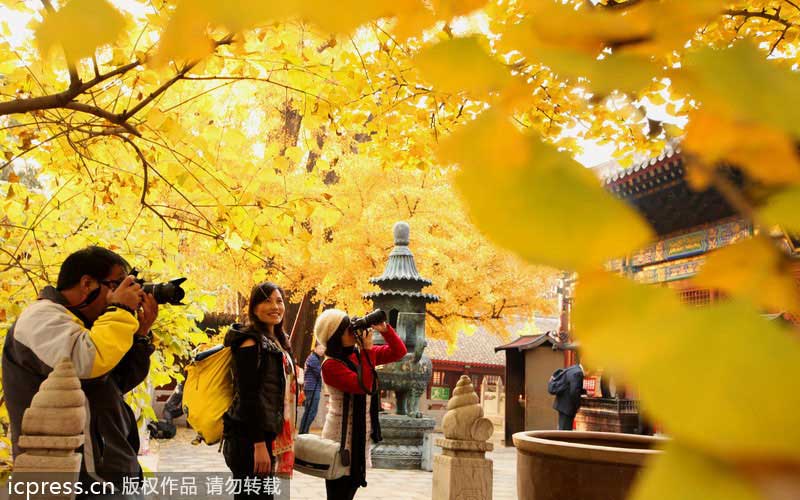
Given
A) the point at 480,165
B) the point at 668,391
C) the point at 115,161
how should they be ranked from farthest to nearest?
the point at 115,161
the point at 480,165
the point at 668,391

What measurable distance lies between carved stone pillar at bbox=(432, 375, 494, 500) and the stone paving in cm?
272

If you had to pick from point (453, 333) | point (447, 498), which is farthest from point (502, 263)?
point (447, 498)

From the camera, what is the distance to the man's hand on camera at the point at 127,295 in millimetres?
2396

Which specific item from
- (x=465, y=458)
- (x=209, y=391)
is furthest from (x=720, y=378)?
(x=465, y=458)

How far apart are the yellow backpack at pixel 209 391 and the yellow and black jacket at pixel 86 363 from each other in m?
0.82

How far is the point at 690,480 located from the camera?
0.34m

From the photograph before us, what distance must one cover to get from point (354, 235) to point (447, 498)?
974 centimetres

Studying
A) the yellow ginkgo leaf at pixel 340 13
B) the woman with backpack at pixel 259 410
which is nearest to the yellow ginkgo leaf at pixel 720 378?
the yellow ginkgo leaf at pixel 340 13

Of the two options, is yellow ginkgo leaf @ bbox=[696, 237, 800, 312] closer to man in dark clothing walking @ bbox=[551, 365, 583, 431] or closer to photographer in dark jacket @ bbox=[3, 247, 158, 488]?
photographer in dark jacket @ bbox=[3, 247, 158, 488]

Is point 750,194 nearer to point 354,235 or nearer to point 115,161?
point 115,161

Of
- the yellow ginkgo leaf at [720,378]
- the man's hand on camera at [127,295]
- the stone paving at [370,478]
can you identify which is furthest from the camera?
the stone paving at [370,478]

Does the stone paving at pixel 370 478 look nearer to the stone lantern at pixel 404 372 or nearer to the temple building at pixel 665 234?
the stone lantern at pixel 404 372

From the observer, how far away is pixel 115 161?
3863 millimetres

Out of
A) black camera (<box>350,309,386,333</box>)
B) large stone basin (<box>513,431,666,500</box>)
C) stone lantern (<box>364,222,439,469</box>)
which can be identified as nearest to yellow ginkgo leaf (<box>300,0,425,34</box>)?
large stone basin (<box>513,431,666,500</box>)
